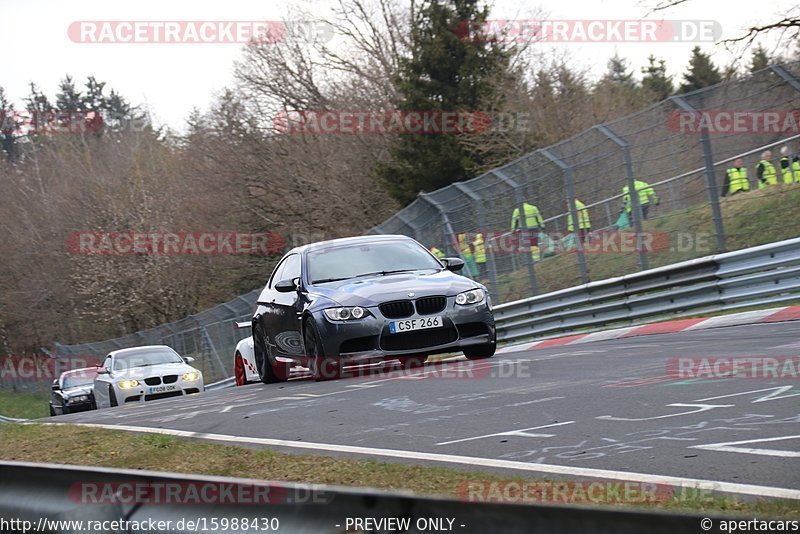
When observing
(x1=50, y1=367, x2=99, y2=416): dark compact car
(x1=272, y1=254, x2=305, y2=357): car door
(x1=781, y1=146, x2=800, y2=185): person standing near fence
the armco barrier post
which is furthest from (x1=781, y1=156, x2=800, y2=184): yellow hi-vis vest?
(x1=50, y1=367, x2=99, y2=416): dark compact car

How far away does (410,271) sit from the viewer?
1272 centimetres

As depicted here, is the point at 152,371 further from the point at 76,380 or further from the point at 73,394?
the point at 76,380

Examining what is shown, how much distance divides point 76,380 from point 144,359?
573 centimetres

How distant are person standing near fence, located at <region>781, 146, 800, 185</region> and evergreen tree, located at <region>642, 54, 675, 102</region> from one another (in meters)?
50.7

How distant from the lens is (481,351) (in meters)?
12.6

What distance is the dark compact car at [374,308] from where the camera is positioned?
11641 millimetres

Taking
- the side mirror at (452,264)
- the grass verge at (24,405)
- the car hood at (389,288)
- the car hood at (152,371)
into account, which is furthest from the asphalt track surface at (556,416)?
the grass verge at (24,405)

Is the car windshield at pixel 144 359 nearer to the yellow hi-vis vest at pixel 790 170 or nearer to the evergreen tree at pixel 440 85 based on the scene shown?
the yellow hi-vis vest at pixel 790 170

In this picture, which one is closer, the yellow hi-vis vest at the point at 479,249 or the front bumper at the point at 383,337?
the front bumper at the point at 383,337

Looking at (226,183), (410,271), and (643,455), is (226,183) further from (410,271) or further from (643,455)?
(643,455)

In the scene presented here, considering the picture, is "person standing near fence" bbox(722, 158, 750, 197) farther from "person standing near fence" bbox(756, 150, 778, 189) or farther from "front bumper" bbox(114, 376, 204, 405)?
"front bumper" bbox(114, 376, 204, 405)

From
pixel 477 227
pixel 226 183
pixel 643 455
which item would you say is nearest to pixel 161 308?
pixel 226 183

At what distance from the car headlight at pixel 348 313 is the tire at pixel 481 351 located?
1483mm

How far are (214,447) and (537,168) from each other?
A: 10677 millimetres
